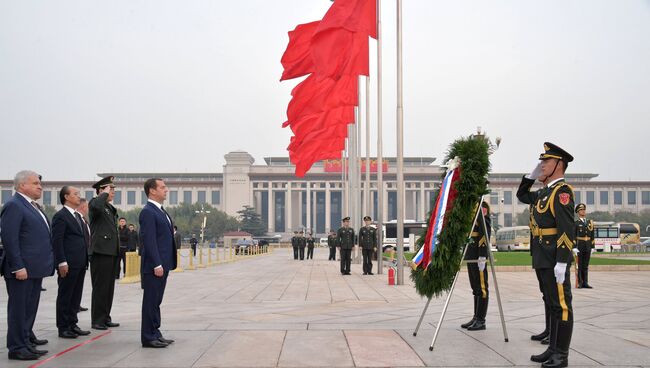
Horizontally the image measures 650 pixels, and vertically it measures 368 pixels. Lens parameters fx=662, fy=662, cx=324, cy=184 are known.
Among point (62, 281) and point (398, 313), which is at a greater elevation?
point (62, 281)

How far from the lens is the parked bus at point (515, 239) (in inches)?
2520

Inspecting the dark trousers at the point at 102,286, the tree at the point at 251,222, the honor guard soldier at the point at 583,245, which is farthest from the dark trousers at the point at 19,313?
the tree at the point at 251,222

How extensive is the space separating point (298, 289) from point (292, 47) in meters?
7.55

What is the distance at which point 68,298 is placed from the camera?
8.42 m

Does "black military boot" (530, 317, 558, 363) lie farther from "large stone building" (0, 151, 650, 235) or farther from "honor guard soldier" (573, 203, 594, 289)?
"large stone building" (0, 151, 650, 235)

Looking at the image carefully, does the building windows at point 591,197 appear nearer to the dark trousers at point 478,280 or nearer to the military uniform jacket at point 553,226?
the dark trousers at point 478,280

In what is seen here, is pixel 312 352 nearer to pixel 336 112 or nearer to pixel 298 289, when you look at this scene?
pixel 298 289

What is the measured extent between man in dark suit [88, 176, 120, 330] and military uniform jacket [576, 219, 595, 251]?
1166 cm

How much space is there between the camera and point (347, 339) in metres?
7.85

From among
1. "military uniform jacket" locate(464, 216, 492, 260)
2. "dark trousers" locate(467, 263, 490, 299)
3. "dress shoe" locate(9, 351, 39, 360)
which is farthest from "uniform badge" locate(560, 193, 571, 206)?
"dress shoe" locate(9, 351, 39, 360)

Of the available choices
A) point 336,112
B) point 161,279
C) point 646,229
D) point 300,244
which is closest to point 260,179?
point 646,229

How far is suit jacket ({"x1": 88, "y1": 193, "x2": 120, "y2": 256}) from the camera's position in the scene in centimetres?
916

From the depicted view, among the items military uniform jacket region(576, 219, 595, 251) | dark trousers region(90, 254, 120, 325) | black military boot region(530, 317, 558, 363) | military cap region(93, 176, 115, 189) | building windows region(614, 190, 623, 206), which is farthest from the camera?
building windows region(614, 190, 623, 206)

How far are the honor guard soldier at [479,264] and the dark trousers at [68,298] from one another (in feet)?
16.6
